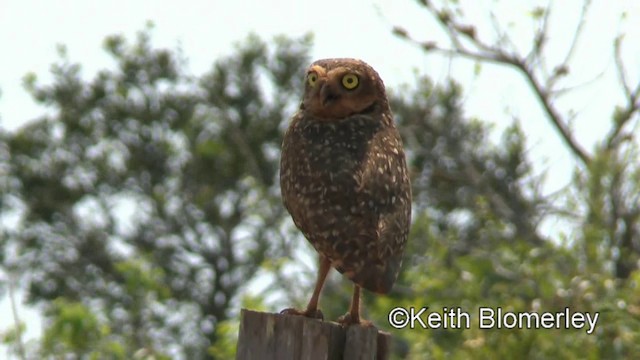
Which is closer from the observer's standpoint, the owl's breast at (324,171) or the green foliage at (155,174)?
the owl's breast at (324,171)

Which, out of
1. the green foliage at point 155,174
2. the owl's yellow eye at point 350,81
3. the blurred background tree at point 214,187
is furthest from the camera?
the green foliage at point 155,174

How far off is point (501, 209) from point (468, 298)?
512 cm

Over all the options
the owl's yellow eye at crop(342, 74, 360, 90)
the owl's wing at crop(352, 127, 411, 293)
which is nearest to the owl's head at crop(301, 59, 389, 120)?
the owl's yellow eye at crop(342, 74, 360, 90)

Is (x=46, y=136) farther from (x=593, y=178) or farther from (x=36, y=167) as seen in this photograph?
(x=593, y=178)

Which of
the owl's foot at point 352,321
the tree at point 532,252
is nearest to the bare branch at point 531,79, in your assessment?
the tree at point 532,252

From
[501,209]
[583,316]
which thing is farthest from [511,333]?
[501,209]

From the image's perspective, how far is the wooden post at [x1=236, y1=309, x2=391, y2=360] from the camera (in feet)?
20.8

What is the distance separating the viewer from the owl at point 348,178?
23.5 feet

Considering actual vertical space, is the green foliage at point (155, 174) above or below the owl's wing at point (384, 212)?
above

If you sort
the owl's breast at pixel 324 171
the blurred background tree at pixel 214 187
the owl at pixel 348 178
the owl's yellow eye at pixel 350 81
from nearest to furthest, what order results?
the owl at pixel 348 178 < the owl's breast at pixel 324 171 < the owl's yellow eye at pixel 350 81 < the blurred background tree at pixel 214 187

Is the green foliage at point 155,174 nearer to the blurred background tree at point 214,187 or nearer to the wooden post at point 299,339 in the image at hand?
the blurred background tree at point 214,187

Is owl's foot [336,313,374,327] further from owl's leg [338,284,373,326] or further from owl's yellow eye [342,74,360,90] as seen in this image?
owl's yellow eye [342,74,360,90]

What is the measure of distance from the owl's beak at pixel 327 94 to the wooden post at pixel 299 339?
165 cm

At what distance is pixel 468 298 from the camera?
1381 centimetres
